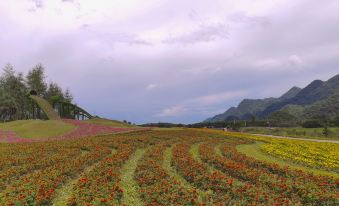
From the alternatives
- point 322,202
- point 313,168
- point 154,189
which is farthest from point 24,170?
point 313,168

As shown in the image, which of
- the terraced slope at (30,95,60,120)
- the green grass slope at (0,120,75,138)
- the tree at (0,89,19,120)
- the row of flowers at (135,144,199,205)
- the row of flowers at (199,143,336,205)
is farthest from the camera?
the tree at (0,89,19,120)

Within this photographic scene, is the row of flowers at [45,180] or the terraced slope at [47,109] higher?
the terraced slope at [47,109]

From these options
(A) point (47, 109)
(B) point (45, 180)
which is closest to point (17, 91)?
(A) point (47, 109)

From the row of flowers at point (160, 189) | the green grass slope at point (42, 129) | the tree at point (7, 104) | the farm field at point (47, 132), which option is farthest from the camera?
the tree at point (7, 104)

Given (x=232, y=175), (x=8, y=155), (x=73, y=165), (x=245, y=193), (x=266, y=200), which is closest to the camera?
(x=266, y=200)

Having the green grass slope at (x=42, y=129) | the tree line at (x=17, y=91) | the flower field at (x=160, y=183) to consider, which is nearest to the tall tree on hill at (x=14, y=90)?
the tree line at (x=17, y=91)

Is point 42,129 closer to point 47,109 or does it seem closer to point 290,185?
point 47,109

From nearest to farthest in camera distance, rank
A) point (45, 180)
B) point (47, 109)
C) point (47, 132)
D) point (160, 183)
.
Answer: point (160, 183) → point (45, 180) → point (47, 132) → point (47, 109)

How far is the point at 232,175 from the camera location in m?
15.7

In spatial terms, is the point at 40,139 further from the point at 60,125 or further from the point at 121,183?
the point at 121,183

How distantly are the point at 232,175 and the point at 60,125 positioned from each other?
30702mm

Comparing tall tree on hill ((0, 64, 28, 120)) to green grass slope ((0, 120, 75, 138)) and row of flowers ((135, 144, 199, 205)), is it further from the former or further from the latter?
row of flowers ((135, 144, 199, 205))

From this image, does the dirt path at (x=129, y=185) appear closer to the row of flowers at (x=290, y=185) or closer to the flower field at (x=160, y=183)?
the flower field at (x=160, y=183)

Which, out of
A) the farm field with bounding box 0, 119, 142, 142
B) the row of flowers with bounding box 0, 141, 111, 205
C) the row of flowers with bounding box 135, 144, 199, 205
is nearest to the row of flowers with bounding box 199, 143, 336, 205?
the row of flowers with bounding box 135, 144, 199, 205
